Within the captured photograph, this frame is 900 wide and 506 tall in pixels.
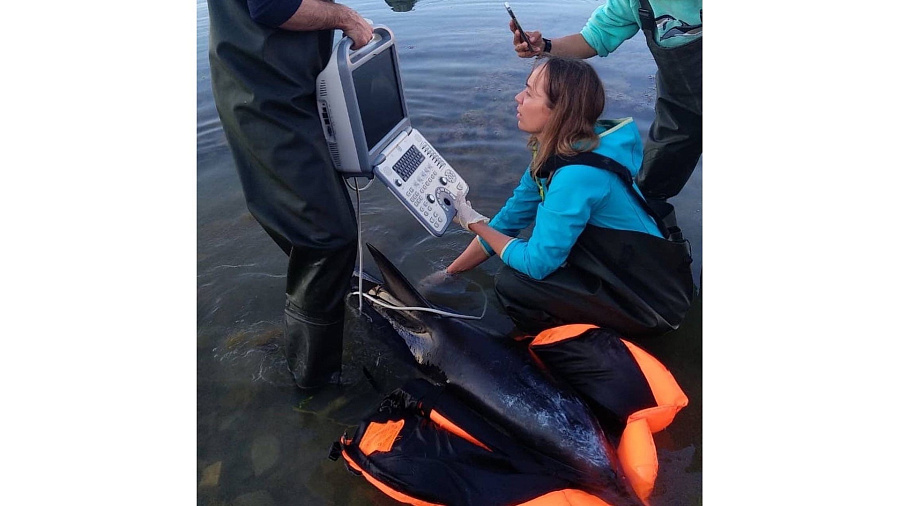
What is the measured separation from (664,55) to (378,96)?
204 cm

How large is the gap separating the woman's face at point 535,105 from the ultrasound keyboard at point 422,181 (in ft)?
1.76

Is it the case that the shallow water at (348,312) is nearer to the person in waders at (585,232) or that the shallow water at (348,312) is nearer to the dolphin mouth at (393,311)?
the dolphin mouth at (393,311)

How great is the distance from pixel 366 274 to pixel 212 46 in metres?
1.73

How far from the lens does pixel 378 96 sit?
9.71 feet

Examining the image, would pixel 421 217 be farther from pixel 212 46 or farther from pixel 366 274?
pixel 212 46

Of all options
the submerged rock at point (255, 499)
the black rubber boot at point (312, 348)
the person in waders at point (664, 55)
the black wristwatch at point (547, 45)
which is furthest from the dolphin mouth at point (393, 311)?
the black wristwatch at point (547, 45)

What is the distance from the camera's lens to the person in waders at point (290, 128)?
2.37 m

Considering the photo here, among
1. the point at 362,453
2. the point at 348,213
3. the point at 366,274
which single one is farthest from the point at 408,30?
the point at 362,453

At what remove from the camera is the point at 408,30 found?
9.85 m

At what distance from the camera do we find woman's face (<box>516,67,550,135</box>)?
10.1ft

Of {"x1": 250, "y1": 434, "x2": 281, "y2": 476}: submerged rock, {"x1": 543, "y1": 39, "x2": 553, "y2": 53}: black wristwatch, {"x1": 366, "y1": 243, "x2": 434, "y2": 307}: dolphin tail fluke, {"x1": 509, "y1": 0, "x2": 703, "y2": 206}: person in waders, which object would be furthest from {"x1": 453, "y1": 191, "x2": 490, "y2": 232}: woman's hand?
{"x1": 250, "y1": 434, "x2": 281, "y2": 476}: submerged rock

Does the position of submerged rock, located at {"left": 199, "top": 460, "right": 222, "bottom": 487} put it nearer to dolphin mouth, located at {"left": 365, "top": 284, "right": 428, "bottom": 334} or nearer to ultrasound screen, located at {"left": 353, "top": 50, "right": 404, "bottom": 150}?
dolphin mouth, located at {"left": 365, "top": 284, "right": 428, "bottom": 334}

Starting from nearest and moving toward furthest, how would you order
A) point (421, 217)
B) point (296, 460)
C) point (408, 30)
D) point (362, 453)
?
point (362, 453), point (296, 460), point (421, 217), point (408, 30)

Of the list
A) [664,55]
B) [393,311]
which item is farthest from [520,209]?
[664,55]
